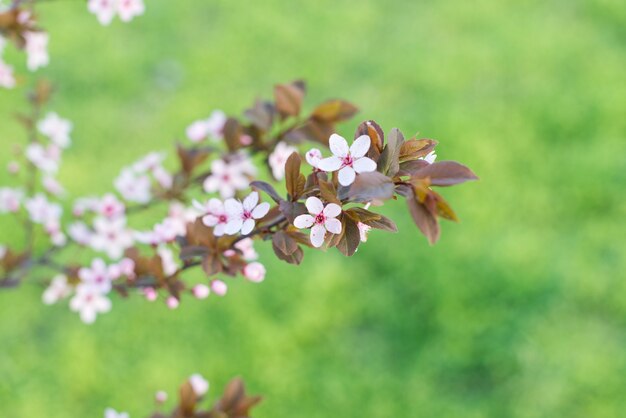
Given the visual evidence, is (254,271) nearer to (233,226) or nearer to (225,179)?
(233,226)

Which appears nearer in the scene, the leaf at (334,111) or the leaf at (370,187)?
the leaf at (370,187)

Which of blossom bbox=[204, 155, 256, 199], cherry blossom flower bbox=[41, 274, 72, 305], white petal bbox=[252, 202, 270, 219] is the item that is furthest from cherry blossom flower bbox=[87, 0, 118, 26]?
white petal bbox=[252, 202, 270, 219]

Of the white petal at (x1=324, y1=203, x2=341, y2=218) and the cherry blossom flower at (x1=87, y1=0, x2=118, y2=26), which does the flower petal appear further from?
the cherry blossom flower at (x1=87, y1=0, x2=118, y2=26)

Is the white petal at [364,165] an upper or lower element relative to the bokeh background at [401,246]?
upper

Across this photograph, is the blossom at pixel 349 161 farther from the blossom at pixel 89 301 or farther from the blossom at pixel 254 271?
the blossom at pixel 89 301

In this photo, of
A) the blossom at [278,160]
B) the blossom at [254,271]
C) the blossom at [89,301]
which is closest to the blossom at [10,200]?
the blossom at [89,301]

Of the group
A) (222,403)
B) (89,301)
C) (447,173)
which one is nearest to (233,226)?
(447,173)
